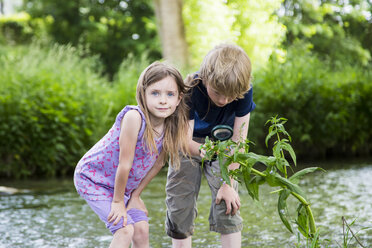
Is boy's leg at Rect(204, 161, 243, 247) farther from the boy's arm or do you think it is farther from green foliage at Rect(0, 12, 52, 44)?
green foliage at Rect(0, 12, 52, 44)

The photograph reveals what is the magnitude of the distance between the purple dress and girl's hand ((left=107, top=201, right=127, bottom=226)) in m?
0.09

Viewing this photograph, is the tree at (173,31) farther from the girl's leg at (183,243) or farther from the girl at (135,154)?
the girl at (135,154)

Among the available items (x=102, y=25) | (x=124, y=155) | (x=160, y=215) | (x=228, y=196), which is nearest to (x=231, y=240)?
(x=228, y=196)

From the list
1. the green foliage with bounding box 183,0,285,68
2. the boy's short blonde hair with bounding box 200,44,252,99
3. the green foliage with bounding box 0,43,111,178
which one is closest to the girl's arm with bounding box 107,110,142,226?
the boy's short blonde hair with bounding box 200,44,252,99

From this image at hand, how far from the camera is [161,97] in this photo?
8.80 feet

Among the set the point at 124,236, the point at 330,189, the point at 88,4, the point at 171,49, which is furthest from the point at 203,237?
the point at 88,4

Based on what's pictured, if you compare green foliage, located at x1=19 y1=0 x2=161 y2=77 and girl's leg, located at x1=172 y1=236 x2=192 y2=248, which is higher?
green foliage, located at x1=19 y1=0 x2=161 y2=77

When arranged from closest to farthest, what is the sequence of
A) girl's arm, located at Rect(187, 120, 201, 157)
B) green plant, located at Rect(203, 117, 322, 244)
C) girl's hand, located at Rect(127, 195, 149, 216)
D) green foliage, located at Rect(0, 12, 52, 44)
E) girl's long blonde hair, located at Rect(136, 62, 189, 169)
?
green plant, located at Rect(203, 117, 322, 244) → girl's long blonde hair, located at Rect(136, 62, 189, 169) → girl's hand, located at Rect(127, 195, 149, 216) → girl's arm, located at Rect(187, 120, 201, 157) → green foliage, located at Rect(0, 12, 52, 44)

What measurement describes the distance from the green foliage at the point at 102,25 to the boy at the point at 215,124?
853 inches

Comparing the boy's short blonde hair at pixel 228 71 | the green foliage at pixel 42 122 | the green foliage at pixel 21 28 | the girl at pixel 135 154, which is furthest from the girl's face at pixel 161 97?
the green foliage at pixel 21 28

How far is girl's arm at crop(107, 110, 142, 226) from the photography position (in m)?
2.57

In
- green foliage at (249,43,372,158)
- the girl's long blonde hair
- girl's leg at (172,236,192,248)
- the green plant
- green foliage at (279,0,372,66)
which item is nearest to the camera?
the green plant

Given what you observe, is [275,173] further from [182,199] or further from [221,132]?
[182,199]

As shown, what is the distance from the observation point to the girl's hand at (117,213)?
101 inches
